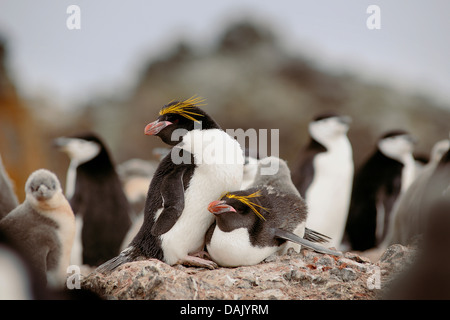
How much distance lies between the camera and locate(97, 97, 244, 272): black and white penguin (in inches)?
92.9

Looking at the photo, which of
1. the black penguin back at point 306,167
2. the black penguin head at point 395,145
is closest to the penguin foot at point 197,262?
the black penguin back at point 306,167

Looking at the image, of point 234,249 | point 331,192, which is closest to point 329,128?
point 331,192

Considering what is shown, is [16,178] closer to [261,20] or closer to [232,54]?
[232,54]

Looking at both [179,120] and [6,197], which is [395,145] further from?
[6,197]

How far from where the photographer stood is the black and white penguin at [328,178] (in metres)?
4.29

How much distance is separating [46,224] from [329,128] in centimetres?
262

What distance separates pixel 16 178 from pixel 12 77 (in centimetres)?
132

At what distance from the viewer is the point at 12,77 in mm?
6824

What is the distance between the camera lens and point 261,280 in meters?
2.17

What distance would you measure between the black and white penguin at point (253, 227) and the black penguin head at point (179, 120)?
0.31 m

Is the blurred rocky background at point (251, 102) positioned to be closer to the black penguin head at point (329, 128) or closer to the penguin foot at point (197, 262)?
the black penguin head at point (329, 128)

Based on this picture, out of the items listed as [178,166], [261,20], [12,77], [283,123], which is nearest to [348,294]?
[178,166]

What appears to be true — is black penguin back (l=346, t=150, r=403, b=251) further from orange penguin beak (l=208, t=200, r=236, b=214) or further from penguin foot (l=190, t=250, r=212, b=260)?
orange penguin beak (l=208, t=200, r=236, b=214)

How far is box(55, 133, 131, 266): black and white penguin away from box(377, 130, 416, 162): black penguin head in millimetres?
2343
